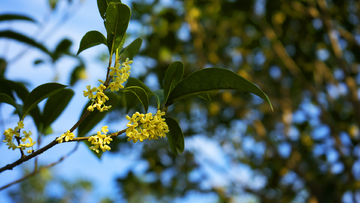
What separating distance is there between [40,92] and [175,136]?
0.45 m

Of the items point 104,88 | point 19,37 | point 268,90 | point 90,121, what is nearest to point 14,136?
point 104,88

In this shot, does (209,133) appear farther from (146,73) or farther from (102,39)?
(102,39)

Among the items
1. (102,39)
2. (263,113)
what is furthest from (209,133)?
(102,39)

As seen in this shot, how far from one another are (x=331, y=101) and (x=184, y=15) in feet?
7.66

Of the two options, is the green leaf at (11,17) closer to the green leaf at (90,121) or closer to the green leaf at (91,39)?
the green leaf at (90,121)

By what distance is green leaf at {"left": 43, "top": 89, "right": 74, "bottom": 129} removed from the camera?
1.06 meters

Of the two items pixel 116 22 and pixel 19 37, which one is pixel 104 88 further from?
pixel 19 37

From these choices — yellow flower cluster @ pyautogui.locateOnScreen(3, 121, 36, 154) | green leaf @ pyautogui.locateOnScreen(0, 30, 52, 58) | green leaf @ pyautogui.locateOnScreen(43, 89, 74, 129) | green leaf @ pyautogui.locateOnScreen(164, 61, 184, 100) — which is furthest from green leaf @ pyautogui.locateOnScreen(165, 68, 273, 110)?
green leaf @ pyautogui.locateOnScreen(0, 30, 52, 58)

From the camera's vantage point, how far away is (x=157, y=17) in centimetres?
371

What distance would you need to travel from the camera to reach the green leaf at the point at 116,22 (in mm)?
720

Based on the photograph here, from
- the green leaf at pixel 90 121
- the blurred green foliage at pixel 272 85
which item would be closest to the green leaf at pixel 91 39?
the green leaf at pixel 90 121

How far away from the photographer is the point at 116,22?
74 cm

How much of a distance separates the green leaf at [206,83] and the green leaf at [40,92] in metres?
0.34

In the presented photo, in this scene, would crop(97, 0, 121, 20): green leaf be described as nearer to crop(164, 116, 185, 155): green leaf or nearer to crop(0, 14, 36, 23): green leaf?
crop(164, 116, 185, 155): green leaf
